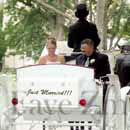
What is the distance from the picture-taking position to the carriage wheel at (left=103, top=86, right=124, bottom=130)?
6680 millimetres

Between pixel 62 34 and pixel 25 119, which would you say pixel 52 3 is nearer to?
pixel 62 34

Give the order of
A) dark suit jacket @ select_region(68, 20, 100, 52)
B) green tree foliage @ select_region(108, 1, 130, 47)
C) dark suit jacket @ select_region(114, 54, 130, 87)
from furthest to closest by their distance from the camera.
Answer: green tree foliage @ select_region(108, 1, 130, 47) → dark suit jacket @ select_region(114, 54, 130, 87) → dark suit jacket @ select_region(68, 20, 100, 52)

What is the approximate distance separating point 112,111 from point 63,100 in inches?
25.9

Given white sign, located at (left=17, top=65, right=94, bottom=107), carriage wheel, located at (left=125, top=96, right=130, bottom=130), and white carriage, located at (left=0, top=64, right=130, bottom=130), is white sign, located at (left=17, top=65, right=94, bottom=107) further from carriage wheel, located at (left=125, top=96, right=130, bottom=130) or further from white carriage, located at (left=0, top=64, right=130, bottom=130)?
carriage wheel, located at (left=125, top=96, right=130, bottom=130)

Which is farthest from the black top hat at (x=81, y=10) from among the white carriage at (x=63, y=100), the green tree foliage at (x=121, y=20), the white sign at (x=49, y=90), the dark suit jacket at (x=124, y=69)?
the green tree foliage at (x=121, y=20)

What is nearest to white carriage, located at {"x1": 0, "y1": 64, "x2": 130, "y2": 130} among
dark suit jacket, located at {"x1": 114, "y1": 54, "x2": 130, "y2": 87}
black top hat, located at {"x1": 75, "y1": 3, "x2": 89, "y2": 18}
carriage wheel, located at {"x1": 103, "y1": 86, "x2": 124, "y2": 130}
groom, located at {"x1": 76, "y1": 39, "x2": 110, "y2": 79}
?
carriage wheel, located at {"x1": 103, "y1": 86, "x2": 124, "y2": 130}

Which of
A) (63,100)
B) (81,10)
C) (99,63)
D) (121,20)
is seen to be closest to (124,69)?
(81,10)

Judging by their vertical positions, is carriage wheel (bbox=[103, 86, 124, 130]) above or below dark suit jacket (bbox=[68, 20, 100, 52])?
below

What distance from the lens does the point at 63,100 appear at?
21.8ft

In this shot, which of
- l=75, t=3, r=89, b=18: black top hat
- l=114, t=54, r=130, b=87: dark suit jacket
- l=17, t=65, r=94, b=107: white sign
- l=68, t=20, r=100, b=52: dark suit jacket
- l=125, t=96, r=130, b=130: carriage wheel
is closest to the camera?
l=17, t=65, r=94, b=107: white sign

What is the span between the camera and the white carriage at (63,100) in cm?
664

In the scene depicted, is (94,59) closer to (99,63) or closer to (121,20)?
(99,63)

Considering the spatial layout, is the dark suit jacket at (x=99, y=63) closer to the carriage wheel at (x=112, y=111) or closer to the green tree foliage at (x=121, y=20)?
the carriage wheel at (x=112, y=111)

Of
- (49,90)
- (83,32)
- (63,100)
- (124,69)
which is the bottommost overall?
(63,100)
